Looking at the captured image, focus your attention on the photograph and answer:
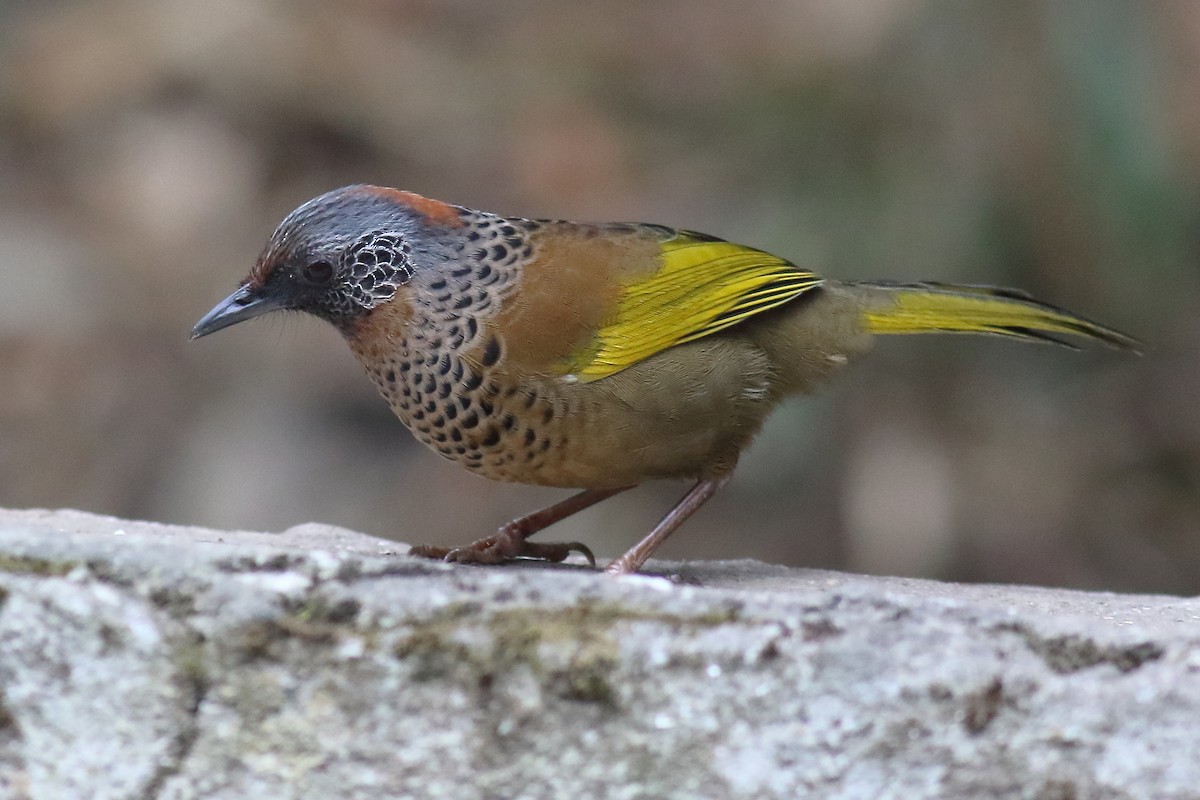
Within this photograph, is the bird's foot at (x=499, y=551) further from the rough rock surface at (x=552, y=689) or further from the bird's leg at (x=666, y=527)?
the rough rock surface at (x=552, y=689)

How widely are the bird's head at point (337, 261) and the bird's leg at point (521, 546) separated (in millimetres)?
667

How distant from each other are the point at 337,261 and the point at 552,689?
5.09 ft

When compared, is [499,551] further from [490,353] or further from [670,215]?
[670,215]

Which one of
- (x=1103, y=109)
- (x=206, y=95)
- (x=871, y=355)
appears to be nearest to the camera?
(x=1103, y=109)

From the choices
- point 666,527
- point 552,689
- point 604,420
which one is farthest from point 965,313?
point 552,689

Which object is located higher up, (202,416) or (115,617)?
(202,416)

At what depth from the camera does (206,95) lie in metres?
9.48

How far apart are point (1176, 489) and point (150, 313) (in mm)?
5322

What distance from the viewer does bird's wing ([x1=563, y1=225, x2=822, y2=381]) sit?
4.12 m

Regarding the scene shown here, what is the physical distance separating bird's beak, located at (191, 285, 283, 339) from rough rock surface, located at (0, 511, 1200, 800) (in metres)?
1.22

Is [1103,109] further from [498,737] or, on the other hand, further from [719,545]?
[498,737]

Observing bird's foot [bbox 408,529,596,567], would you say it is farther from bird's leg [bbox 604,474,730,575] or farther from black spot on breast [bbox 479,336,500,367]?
black spot on breast [bbox 479,336,500,367]

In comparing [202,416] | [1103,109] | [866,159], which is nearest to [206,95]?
[202,416]

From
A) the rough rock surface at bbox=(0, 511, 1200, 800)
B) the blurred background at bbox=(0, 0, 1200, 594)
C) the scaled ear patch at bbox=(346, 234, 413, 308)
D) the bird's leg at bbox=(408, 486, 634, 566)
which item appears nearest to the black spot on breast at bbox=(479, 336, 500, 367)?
the scaled ear patch at bbox=(346, 234, 413, 308)
